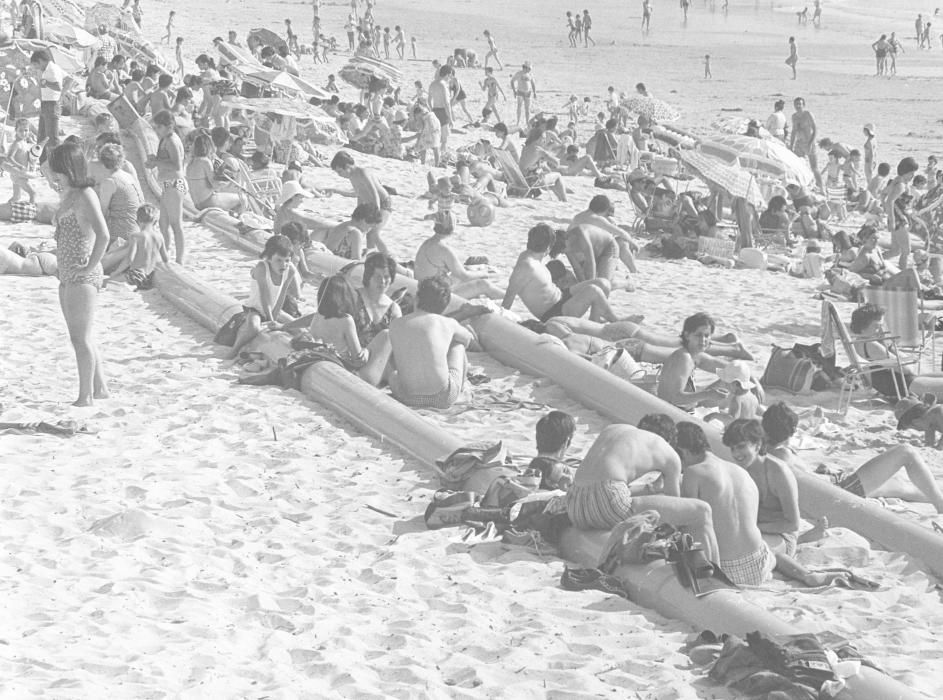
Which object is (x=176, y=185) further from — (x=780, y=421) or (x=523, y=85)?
(x=523, y=85)

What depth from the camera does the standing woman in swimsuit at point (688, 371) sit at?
7590mm

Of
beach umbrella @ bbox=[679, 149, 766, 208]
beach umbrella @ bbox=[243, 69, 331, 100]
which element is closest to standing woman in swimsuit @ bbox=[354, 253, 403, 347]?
beach umbrella @ bbox=[679, 149, 766, 208]

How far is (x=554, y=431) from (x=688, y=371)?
1838 millimetres

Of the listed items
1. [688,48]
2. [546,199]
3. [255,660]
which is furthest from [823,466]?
[688,48]

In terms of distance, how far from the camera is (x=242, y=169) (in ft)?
44.3

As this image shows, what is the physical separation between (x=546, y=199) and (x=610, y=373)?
332 inches

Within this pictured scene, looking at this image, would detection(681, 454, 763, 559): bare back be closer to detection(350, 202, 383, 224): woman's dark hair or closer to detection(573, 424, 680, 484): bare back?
detection(573, 424, 680, 484): bare back


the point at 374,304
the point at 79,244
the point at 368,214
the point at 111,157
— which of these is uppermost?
the point at 111,157

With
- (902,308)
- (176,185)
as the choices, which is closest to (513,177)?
(176,185)

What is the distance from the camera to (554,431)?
20.3ft

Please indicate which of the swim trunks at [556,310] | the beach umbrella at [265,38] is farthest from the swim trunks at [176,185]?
the beach umbrella at [265,38]

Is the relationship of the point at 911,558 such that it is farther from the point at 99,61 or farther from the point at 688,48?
the point at 688,48

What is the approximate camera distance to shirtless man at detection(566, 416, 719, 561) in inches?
216

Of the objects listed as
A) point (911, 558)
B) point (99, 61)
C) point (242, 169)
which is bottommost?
point (911, 558)
